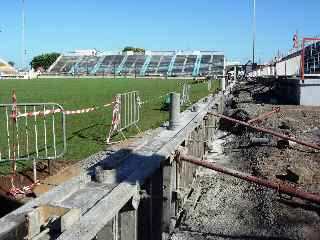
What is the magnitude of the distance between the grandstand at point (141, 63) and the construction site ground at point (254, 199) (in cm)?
8259

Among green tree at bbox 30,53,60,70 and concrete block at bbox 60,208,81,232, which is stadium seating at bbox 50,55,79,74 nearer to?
green tree at bbox 30,53,60,70

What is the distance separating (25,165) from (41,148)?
5.31ft

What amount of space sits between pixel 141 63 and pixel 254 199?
10157cm

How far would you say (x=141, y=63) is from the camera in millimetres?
108312

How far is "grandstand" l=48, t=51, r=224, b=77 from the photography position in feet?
328

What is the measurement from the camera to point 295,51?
32750mm

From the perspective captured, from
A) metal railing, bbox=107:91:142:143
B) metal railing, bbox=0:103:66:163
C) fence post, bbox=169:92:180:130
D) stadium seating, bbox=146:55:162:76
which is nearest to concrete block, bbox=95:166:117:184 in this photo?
metal railing, bbox=0:103:66:163

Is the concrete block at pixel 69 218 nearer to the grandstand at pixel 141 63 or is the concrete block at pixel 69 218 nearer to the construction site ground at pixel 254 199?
the construction site ground at pixel 254 199

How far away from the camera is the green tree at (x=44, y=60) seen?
126 m

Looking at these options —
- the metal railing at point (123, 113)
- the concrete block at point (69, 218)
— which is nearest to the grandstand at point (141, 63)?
the metal railing at point (123, 113)

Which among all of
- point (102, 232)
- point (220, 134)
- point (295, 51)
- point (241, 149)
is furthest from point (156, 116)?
point (295, 51)

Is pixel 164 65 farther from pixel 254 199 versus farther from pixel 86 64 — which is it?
pixel 254 199

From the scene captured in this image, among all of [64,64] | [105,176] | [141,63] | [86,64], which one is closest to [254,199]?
[105,176]

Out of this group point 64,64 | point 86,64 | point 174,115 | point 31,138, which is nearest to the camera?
point 174,115
